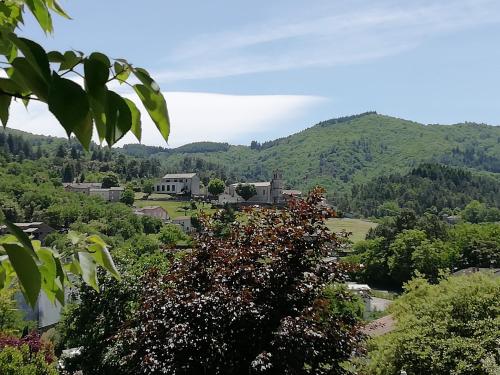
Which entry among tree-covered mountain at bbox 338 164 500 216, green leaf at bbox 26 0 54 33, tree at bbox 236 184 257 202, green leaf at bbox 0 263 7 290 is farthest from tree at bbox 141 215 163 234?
green leaf at bbox 26 0 54 33

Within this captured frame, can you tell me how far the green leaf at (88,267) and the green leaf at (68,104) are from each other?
61 centimetres

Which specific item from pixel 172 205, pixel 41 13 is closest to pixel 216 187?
pixel 172 205

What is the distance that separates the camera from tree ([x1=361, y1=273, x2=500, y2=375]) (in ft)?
44.9

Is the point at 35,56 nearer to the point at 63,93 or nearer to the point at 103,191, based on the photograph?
the point at 63,93

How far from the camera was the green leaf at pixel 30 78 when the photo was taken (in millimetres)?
824

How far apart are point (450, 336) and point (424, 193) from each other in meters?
148

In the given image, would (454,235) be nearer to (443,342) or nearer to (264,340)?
(443,342)

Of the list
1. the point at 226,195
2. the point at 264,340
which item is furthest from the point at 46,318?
the point at 226,195

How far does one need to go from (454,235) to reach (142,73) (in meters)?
78.7

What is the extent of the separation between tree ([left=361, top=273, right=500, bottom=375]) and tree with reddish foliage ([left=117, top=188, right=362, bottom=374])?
249 inches

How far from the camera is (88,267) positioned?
1.37 m

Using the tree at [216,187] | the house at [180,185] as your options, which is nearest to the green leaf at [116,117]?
the tree at [216,187]

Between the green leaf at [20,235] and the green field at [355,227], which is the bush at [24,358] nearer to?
the green leaf at [20,235]

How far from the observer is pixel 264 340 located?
8.17 m
